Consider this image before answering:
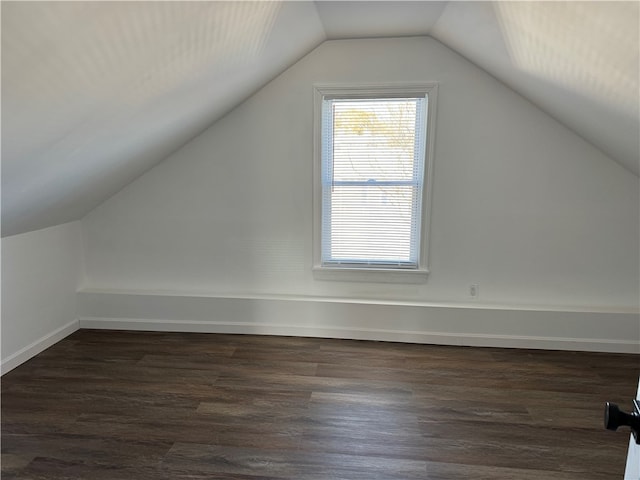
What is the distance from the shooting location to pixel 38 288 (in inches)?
119

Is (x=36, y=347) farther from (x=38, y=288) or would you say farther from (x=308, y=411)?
(x=308, y=411)

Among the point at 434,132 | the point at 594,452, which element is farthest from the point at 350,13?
the point at 594,452

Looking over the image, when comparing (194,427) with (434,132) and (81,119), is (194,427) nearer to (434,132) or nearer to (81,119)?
(81,119)

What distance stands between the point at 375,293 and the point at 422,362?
68 centimetres

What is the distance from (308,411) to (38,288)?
2.18m

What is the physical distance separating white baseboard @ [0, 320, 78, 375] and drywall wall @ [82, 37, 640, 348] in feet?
1.32

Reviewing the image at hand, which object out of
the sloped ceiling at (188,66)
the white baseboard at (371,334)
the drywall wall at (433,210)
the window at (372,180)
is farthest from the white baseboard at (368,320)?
the sloped ceiling at (188,66)

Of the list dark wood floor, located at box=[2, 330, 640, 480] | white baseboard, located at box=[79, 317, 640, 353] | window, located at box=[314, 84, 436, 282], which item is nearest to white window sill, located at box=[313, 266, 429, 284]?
window, located at box=[314, 84, 436, 282]

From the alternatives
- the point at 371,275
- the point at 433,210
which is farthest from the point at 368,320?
the point at 433,210

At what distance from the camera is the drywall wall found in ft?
10.1

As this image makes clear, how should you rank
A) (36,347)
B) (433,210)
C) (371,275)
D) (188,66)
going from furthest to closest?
(371,275) < (433,210) < (36,347) < (188,66)

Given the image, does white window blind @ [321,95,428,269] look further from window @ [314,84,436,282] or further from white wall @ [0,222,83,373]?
white wall @ [0,222,83,373]

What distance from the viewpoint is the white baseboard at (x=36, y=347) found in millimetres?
2780

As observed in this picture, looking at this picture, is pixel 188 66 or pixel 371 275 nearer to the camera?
pixel 188 66
